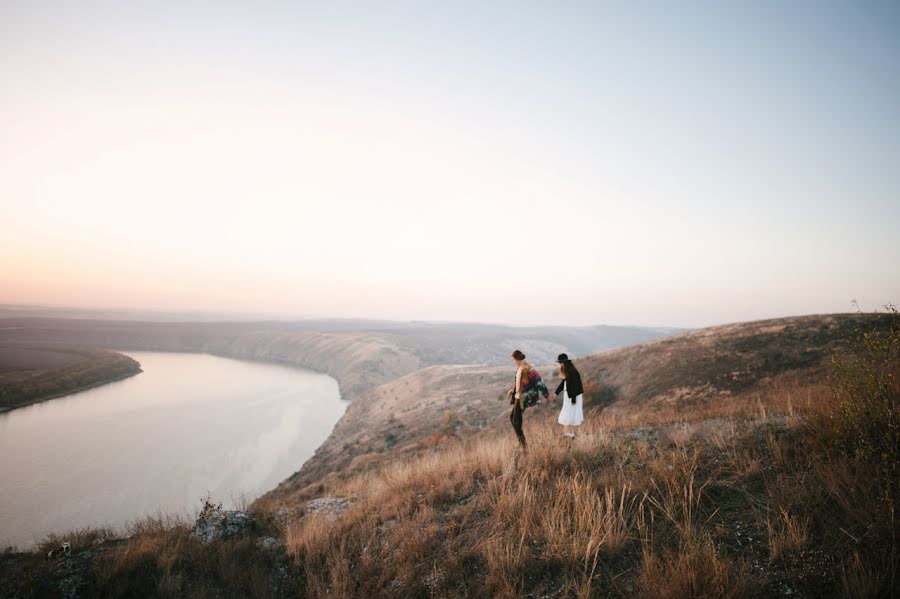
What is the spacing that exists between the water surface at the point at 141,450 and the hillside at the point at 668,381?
7100 mm

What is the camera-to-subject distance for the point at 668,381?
1642cm

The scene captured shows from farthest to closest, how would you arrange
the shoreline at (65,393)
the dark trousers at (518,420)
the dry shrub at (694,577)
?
1. the shoreline at (65,393)
2. the dark trousers at (518,420)
3. the dry shrub at (694,577)

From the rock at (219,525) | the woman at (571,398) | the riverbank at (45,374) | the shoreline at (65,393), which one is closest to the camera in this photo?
the rock at (219,525)

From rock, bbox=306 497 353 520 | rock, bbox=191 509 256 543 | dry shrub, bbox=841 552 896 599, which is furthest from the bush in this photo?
rock, bbox=191 509 256 543

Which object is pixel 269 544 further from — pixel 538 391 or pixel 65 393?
pixel 65 393

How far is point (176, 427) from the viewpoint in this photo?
113 ft

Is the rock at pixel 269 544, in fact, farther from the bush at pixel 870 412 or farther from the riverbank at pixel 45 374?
the riverbank at pixel 45 374

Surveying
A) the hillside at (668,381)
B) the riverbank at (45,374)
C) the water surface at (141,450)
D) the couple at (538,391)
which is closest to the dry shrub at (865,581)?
the couple at (538,391)

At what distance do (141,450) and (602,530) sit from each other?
127ft

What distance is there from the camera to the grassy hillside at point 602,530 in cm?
259

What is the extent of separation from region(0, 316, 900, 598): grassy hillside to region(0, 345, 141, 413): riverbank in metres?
46.7

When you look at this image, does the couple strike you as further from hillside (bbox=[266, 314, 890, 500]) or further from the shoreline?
the shoreline

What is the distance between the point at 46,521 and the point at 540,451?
27730 mm

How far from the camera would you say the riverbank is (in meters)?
33.2
